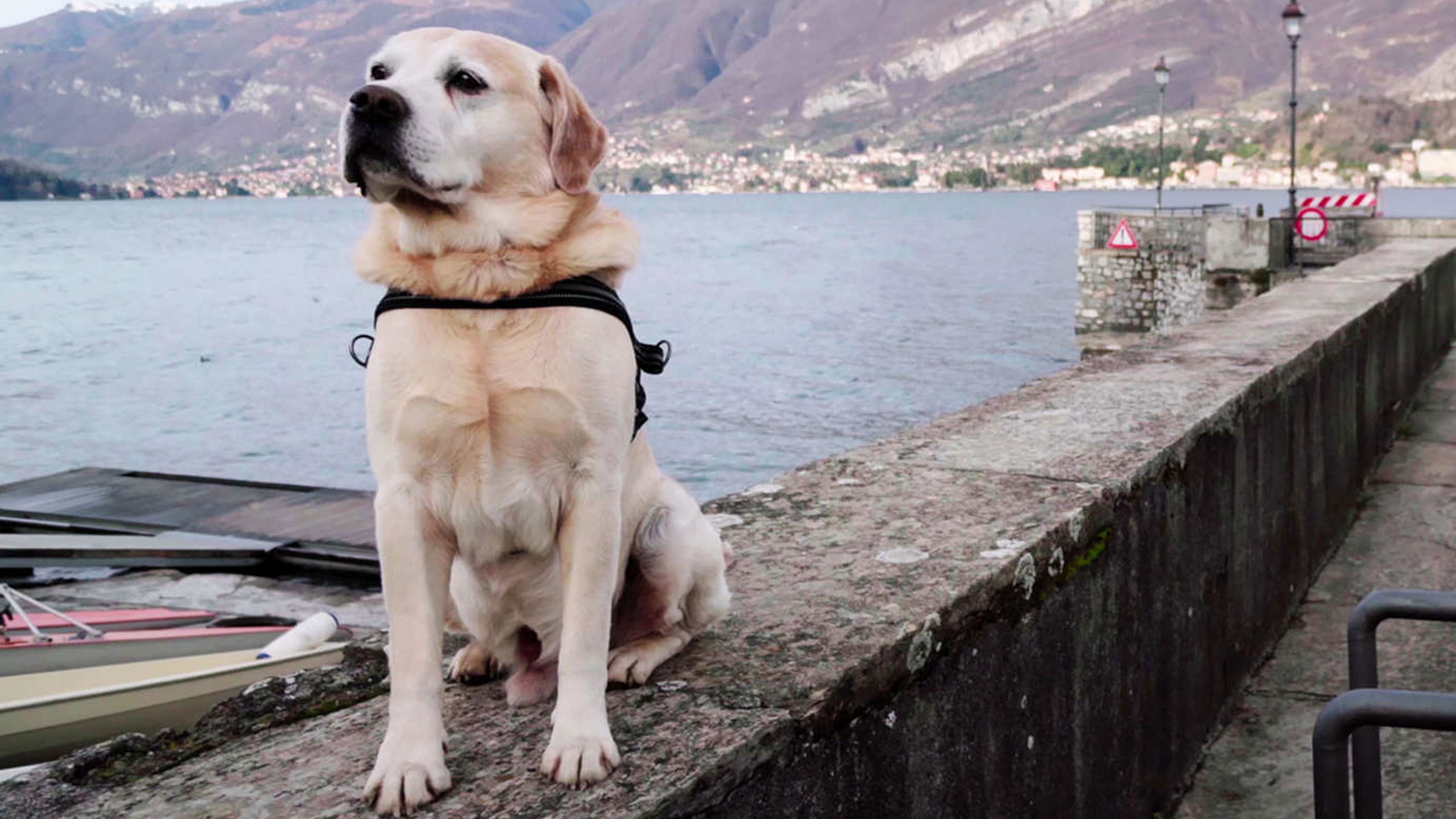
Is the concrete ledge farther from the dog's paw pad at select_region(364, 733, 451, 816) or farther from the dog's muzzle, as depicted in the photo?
the dog's muzzle

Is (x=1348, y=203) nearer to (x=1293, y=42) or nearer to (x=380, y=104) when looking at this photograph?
(x=1293, y=42)

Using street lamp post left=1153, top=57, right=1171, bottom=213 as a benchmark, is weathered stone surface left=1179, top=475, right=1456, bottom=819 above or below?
below

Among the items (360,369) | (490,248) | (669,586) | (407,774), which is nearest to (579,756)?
(407,774)

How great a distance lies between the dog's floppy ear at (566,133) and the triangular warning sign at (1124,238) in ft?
137

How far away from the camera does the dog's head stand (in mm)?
2229

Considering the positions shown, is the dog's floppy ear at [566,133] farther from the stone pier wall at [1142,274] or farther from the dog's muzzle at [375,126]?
the stone pier wall at [1142,274]

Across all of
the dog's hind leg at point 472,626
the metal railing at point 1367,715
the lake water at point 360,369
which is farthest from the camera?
the lake water at point 360,369

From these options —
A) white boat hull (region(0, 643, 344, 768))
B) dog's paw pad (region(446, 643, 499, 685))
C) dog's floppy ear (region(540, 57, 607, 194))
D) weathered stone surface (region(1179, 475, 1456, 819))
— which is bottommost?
white boat hull (region(0, 643, 344, 768))

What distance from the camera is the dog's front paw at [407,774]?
201cm

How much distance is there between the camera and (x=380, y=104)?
221 centimetres

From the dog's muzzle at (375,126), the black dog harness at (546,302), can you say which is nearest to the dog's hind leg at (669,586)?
the black dog harness at (546,302)

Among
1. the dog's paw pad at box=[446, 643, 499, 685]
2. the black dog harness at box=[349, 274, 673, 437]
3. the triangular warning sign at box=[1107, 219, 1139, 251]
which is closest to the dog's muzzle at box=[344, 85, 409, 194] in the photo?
the black dog harness at box=[349, 274, 673, 437]

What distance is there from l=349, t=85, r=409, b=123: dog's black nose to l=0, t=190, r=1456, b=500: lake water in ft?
50.1

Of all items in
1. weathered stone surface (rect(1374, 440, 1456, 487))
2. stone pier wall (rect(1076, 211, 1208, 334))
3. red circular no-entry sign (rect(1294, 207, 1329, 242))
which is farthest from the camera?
stone pier wall (rect(1076, 211, 1208, 334))
